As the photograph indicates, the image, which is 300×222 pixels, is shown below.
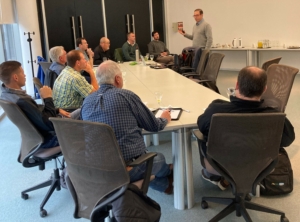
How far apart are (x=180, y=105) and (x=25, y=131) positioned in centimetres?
131

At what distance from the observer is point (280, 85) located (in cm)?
328

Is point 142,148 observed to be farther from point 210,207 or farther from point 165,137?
point 165,137

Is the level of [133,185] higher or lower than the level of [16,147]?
higher

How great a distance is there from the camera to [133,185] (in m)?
2.07

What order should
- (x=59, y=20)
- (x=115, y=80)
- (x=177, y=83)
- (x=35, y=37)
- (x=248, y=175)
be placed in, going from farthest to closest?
(x=59, y=20)
(x=35, y=37)
(x=177, y=83)
(x=115, y=80)
(x=248, y=175)

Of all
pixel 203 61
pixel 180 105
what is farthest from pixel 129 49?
pixel 180 105

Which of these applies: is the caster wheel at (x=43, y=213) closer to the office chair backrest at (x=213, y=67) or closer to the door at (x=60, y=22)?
the office chair backrest at (x=213, y=67)

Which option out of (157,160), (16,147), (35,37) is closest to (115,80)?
(157,160)

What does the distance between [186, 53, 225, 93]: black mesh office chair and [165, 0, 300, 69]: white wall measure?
167 inches

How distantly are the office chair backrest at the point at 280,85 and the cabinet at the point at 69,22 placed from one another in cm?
664

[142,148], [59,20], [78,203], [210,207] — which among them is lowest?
[210,207]

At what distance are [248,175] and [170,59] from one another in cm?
611

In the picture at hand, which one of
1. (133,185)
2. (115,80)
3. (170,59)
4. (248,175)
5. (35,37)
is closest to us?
(133,185)

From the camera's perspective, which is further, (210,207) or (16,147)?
(16,147)
